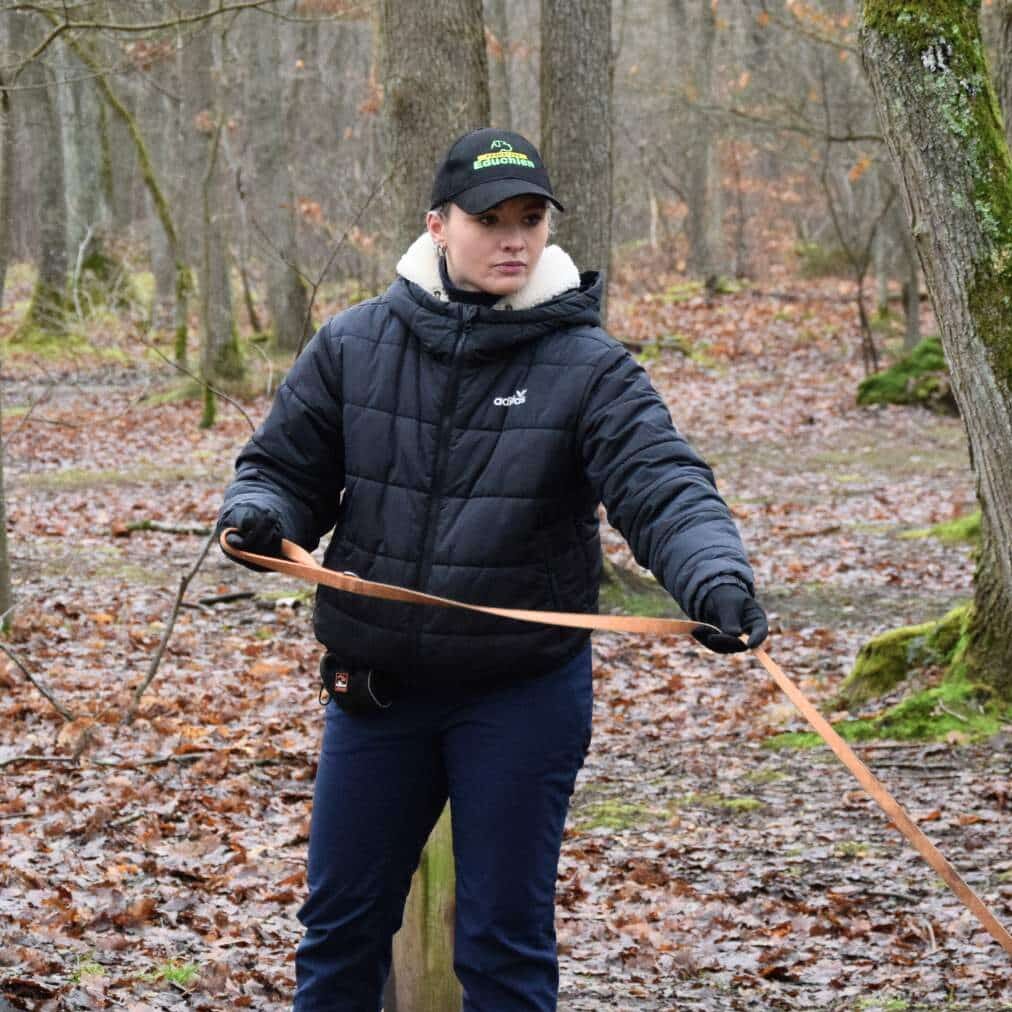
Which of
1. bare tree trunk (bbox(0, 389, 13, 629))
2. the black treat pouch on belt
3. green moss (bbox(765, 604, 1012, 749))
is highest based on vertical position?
the black treat pouch on belt

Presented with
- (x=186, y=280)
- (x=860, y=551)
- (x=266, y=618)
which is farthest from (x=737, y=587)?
(x=186, y=280)

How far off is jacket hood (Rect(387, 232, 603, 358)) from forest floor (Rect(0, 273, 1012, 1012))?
2294 mm

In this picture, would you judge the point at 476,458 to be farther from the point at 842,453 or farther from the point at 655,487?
the point at 842,453

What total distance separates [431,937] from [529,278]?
1.73 m

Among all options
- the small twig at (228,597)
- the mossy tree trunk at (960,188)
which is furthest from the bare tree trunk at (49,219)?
the mossy tree trunk at (960,188)

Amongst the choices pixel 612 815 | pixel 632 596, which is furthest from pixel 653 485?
pixel 632 596

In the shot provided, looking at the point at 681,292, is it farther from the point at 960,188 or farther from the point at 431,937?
the point at 431,937

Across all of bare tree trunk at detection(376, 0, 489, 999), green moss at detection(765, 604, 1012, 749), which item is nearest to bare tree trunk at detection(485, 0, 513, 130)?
bare tree trunk at detection(376, 0, 489, 999)

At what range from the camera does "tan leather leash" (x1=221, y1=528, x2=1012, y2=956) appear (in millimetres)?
2453

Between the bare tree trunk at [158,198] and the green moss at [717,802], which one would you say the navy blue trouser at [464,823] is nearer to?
the green moss at [717,802]

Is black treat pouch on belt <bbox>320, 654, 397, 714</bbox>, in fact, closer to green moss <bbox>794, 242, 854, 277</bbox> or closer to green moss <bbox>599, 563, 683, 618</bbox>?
green moss <bbox>599, 563, 683, 618</bbox>

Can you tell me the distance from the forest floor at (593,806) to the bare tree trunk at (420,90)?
7.86 feet

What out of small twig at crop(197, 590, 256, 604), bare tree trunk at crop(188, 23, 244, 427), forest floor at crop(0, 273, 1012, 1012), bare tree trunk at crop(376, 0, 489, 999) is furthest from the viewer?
bare tree trunk at crop(188, 23, 244, 427)

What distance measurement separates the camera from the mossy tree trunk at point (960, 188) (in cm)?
420
